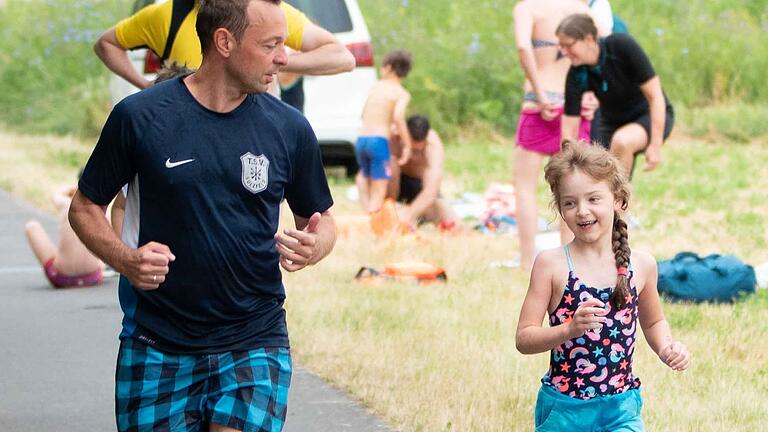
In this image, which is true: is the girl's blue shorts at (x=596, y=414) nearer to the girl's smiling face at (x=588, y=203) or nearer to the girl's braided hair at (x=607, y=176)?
the girl's braided hair at (x=607, y=176)

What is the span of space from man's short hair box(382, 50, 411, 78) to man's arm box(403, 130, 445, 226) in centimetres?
68

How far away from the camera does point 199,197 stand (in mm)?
3947

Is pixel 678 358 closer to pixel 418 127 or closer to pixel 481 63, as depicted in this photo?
pixel 418 127

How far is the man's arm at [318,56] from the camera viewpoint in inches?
250

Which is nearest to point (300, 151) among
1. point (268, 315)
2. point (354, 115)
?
point (268, 315)

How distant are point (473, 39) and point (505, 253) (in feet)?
31.9

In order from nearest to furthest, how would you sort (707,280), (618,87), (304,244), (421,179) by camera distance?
(304,244) → (707,280) → (618,87) → (421,179)

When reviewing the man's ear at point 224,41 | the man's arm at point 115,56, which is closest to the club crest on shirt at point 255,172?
the man's ear at point 224,41

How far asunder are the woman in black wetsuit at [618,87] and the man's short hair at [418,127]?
3.63 m

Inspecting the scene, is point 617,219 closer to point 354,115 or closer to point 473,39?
point 354,115

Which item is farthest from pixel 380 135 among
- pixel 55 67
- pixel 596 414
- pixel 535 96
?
pixel 55 67

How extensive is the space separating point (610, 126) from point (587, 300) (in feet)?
15.0

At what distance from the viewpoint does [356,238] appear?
10922mm

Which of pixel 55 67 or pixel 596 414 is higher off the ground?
pixel 596 414
